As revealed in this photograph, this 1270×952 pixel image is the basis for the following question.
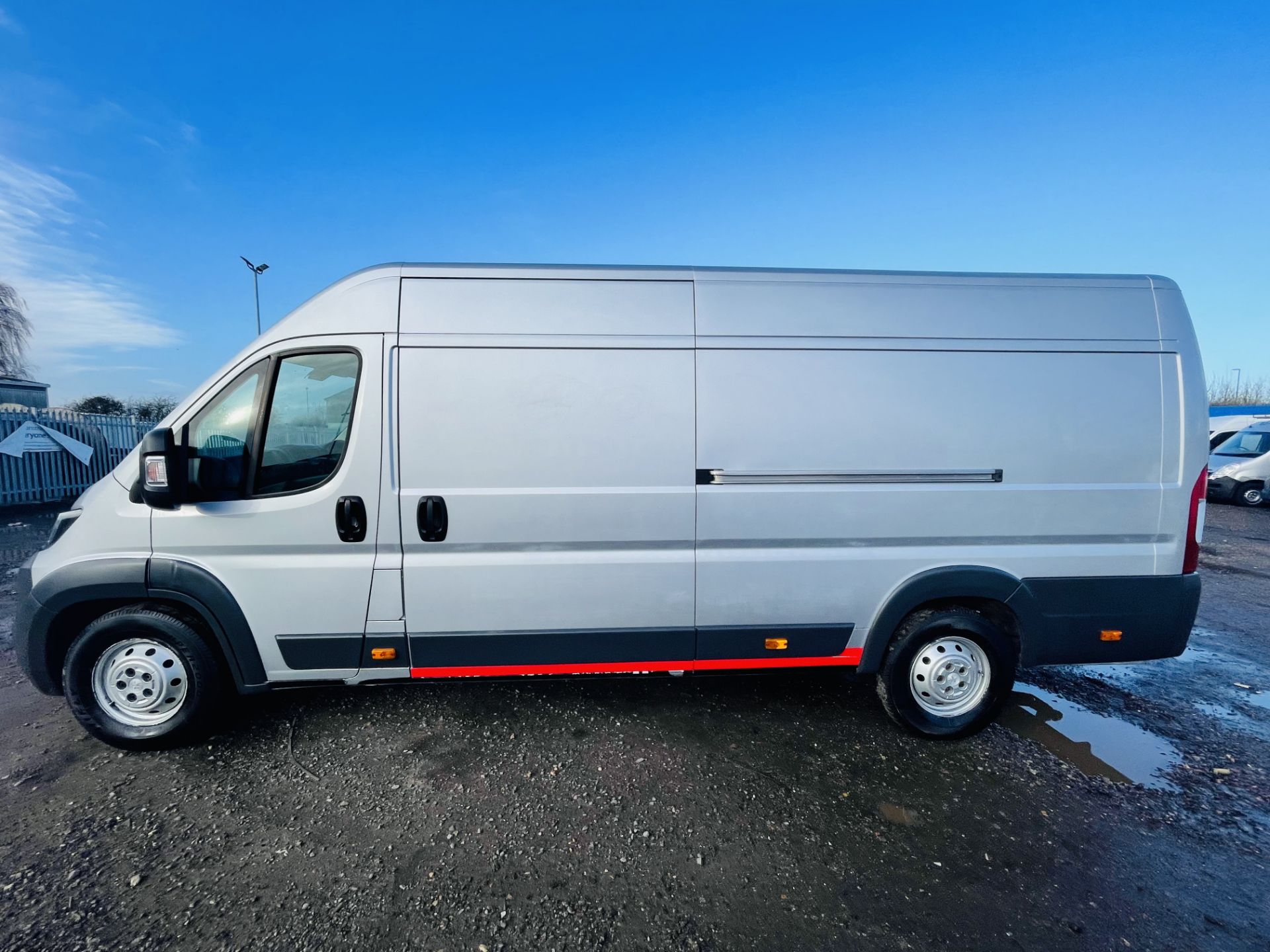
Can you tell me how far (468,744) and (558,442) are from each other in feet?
5.64

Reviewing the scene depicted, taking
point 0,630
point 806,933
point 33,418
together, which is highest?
point 33,418

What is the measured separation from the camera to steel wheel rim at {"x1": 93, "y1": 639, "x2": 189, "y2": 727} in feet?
9.42

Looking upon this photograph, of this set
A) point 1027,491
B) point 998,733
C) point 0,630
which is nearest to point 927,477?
point 1027,491

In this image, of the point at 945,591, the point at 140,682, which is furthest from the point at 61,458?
the point at 945,591

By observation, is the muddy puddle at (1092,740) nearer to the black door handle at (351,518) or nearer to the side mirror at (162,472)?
the black door handle at (351,518)

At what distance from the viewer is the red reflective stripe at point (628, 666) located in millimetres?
2949

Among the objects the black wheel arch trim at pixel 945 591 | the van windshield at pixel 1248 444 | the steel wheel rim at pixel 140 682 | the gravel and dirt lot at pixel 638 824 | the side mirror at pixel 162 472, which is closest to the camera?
the gravel and dirt lot at pixel 638 824

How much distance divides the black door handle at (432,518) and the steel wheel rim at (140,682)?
1.45m

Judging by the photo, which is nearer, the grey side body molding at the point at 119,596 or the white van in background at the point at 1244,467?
the grey side body molding at the point at 119,596

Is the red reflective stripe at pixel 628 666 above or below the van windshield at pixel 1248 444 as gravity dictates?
below

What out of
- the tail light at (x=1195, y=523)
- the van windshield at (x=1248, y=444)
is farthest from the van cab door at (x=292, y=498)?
the van windshield at (x=1248, y=444)

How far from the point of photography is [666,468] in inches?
112

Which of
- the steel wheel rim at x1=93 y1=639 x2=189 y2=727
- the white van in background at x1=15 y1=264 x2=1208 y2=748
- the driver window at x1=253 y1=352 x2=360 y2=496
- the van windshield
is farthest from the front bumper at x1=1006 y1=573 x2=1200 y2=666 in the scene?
the van windshield

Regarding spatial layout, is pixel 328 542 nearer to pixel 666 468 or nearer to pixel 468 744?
pixel 468 744
